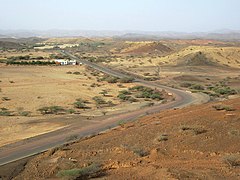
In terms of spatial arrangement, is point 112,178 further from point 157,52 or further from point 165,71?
point 157,52

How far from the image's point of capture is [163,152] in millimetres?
15711

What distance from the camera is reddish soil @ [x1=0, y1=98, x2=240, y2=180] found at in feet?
41.2

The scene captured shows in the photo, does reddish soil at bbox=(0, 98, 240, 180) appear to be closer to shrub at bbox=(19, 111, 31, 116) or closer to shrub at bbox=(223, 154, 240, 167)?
shrub at bbox=(223, 154, 240, 167)

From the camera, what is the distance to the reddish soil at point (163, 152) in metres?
12.6

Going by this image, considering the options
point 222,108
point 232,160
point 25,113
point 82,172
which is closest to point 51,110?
point 25,113

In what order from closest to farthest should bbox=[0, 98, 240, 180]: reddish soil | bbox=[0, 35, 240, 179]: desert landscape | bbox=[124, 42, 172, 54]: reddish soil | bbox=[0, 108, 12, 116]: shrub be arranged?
bbox=[0, 98, 240, 180]: reddish soil
bbox=[0, 35, 240, 179]: desert landscape
bbox=[0, 108, 12, 116]: shrub
bbox=[124, 42, 172, 54]: reddish soil

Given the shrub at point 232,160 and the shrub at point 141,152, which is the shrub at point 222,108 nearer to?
the shrub at point 141,152

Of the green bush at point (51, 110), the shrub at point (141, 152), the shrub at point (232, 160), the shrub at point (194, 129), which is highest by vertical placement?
the shrub at point (232, 160)

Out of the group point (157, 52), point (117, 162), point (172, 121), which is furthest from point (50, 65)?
point (117, 162)

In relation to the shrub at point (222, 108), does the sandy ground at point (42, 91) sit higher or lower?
lower

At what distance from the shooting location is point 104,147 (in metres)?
Result: 18.1

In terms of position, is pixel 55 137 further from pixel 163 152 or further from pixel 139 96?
pixel 139 96

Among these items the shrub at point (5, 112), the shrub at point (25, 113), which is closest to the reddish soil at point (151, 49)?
the shrub at point (5, 112)

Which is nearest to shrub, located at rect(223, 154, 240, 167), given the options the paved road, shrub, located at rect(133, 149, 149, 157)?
shrub, located at rect(133, 149, 149, 157)
